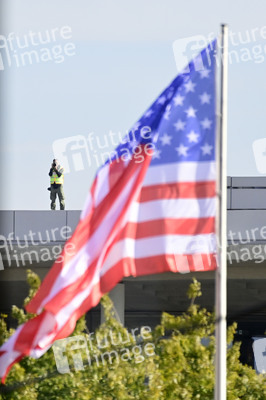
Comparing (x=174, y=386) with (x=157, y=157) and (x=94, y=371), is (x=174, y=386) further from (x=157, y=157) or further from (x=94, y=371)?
(x=157, y=157)

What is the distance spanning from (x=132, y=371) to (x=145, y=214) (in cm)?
890

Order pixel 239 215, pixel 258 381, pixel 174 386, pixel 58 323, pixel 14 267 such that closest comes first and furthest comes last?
1. pixel 58 323
2. pixel 174 386
3. pixel 258 381
4. pixel 239 215
5. pixel 14 267

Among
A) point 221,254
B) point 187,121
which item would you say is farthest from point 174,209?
point 187,121

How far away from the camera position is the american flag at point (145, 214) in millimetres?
11328

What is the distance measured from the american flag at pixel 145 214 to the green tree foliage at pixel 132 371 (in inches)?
326

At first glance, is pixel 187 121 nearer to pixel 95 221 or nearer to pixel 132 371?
pixel 95 221

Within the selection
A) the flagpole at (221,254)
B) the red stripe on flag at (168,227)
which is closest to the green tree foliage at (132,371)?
the flagpole at (221,254)

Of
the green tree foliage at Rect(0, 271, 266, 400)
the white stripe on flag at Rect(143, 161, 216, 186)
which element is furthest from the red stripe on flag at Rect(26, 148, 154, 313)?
the green tree foliage at Rect(0, 271, 266, 400)

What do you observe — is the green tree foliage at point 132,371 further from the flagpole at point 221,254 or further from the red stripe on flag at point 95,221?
the red stripe on flag at point 95,221

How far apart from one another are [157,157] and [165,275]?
21428mm

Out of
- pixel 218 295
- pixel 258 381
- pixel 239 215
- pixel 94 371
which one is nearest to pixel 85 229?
pixel 218 295

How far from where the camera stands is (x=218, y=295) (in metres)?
11.6

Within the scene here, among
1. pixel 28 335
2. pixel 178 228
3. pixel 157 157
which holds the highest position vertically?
pixel 157 157

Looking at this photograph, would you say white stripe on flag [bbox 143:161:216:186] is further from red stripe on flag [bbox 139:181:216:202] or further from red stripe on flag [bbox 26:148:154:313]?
red stripe on flag [bbox 26:148:154:313]
